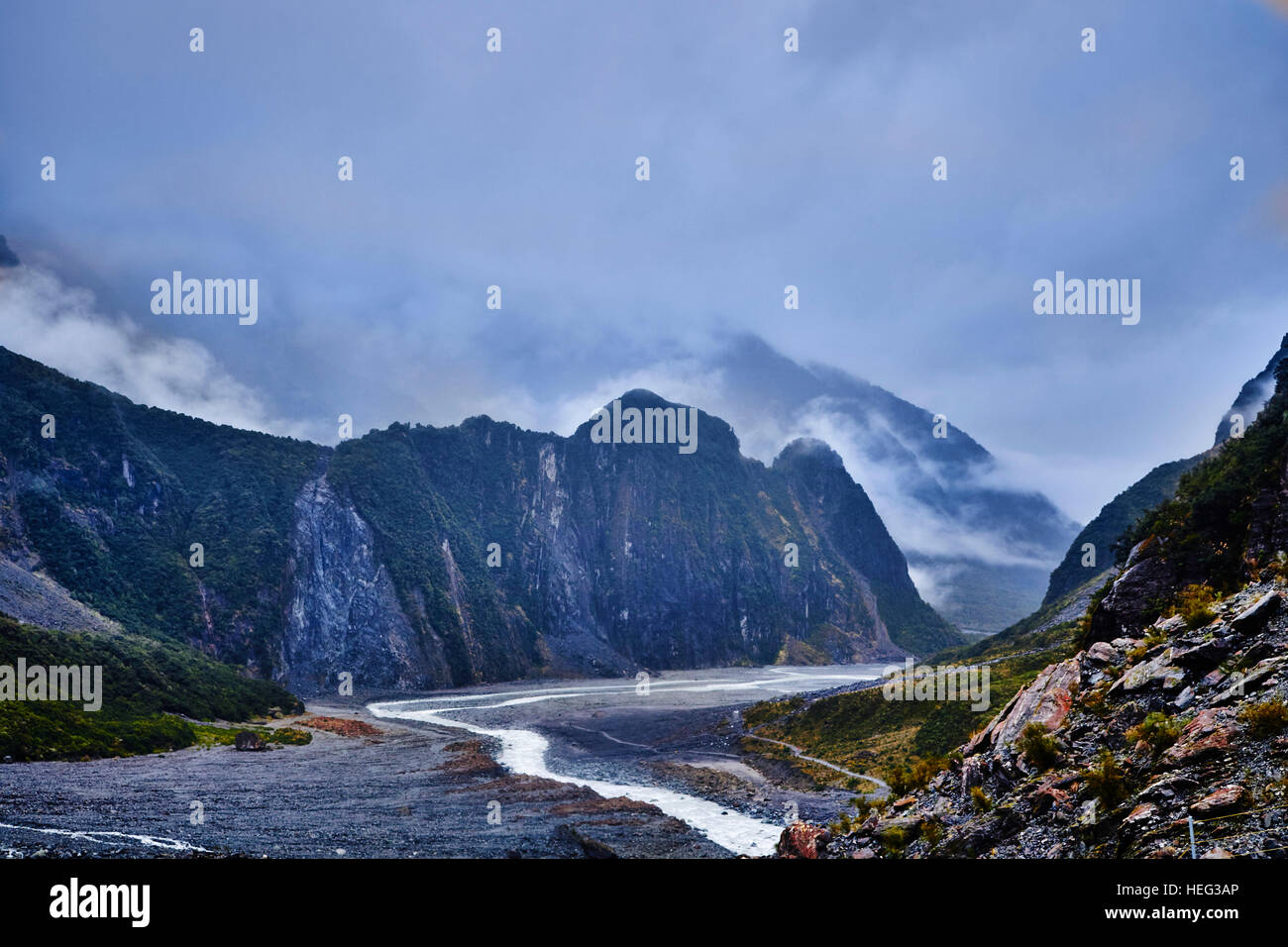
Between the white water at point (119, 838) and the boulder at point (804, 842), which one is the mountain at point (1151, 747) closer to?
the boulder at point (804, 842)

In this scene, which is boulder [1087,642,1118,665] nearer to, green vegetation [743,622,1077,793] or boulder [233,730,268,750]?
green vegetation [743,622,1077,793]

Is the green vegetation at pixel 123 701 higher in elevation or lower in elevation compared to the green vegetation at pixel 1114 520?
lower

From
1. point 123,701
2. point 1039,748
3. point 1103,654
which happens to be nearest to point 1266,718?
point 1039,748

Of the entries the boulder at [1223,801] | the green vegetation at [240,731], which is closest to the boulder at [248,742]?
the green vegetation at [240,731]

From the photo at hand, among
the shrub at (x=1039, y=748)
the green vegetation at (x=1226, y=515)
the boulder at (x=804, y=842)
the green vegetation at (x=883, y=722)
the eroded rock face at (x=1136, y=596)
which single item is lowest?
the green vegetation at (x=883, y=722)
